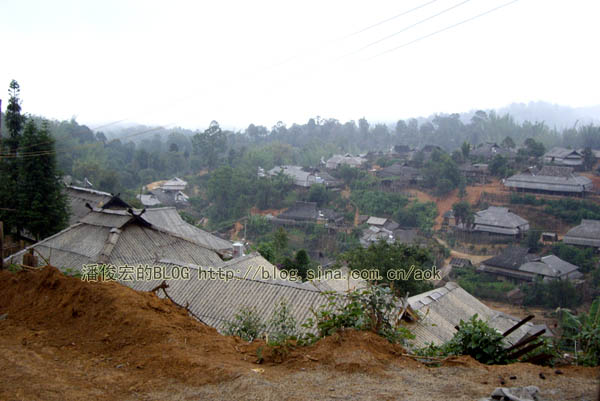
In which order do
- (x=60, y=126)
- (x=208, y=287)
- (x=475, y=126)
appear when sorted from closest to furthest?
(x=208, y=287) < (x=60, y=126) < (x=475, y=126)

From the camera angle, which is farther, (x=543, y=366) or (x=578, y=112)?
(x=578, y=112)

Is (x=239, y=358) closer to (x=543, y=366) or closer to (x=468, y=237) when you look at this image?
(x=543, y=366)

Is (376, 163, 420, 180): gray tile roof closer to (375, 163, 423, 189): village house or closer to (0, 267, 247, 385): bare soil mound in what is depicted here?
(375, 163, 423, 189): village house

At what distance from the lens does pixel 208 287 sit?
301 inches

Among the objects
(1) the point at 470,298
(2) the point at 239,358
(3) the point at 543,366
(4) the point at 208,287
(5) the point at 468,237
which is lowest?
(5) the point at 468,237

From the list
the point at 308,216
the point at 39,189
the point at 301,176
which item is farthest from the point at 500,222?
the point at 39,189

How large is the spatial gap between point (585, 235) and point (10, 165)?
22884mm

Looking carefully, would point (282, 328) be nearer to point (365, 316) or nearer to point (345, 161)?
point (365, 316)

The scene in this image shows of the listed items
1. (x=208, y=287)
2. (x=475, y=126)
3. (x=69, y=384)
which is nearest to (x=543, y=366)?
(x=69, y=384)

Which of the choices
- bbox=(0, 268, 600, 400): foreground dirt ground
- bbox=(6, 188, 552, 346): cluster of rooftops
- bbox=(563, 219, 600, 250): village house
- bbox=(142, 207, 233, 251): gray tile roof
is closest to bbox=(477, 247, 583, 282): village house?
bbox=(563, 219, 600, 250): village house

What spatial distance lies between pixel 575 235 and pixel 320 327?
2121 cm

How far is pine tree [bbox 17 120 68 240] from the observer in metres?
12.4

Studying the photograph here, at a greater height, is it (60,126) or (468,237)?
(60,126)

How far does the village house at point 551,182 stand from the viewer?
2608 cm
